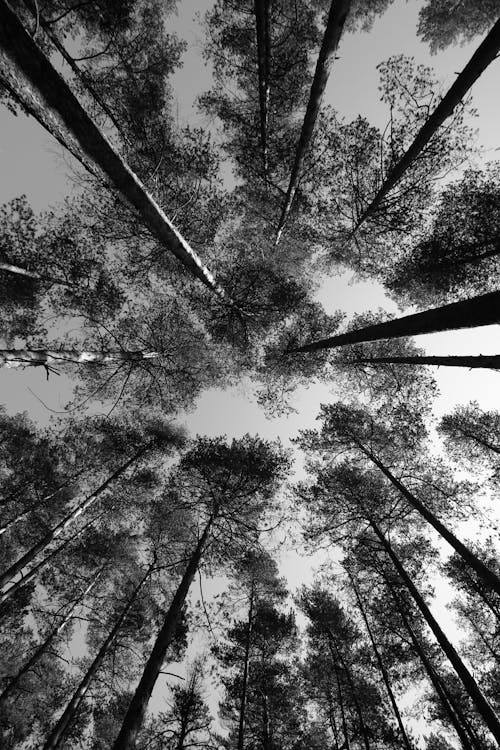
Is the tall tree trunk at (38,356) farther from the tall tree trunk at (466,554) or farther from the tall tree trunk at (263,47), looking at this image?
the tall tree trunk at (466,554)

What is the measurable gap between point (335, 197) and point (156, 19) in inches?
263

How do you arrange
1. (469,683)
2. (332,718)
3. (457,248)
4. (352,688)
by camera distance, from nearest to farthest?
(469,683)
(457,248)
(352,688)
(332,718)

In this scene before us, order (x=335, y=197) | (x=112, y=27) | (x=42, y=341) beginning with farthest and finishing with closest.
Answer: (x=42, y=341), (x=335, y=197), (x=112, y=27)

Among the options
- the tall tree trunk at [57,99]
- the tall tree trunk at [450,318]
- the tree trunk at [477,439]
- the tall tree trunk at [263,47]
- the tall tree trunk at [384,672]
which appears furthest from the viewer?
the tree trunk at [477,439]

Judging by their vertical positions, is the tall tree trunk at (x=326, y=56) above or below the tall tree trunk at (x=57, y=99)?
above

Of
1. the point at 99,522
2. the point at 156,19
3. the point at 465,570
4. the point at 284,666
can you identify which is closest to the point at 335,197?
the point at 156,19

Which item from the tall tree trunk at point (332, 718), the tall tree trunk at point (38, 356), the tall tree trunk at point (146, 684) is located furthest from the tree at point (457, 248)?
the tall tree trunk at point (332, 718)

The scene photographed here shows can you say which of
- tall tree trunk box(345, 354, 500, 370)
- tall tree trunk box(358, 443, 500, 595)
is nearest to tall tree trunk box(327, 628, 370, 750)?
tall tree trunk box(358, 443, 500, 595)

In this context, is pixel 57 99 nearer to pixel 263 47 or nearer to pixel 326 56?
pixel 326 56

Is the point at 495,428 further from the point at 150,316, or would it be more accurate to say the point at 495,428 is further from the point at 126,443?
the point at 126,443

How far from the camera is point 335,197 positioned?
29.9 ft

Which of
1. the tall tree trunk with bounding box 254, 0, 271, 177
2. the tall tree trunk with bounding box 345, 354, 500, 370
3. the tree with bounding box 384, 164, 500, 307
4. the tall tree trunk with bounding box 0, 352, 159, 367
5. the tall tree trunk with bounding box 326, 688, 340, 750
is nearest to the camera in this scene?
the tall tree trunk with bounding box 345, 354, 500, 370

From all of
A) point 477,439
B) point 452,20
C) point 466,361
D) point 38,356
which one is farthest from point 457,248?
point 38,356

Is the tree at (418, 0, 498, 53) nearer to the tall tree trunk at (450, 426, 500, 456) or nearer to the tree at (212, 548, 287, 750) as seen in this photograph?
the tall tree trunk at (450, 426, 500, 456)
